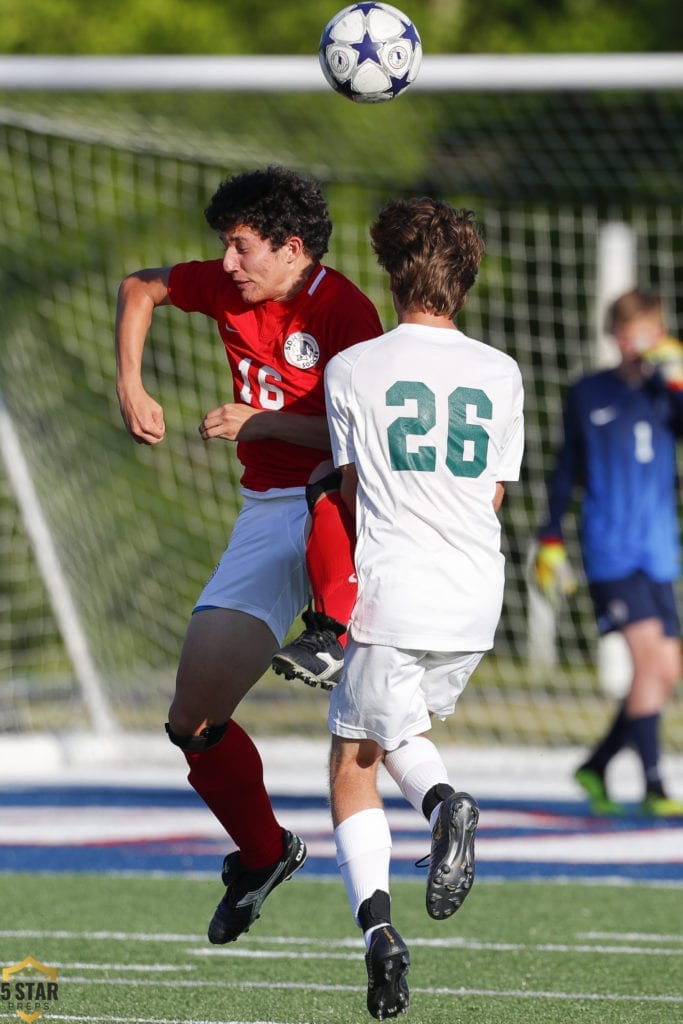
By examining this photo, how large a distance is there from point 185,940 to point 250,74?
5.10 meters

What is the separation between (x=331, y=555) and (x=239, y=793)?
1.00m

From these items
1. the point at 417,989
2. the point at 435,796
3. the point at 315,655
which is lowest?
the point at 417,989

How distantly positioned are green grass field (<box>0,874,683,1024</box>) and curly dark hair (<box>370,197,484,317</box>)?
77.6 inches

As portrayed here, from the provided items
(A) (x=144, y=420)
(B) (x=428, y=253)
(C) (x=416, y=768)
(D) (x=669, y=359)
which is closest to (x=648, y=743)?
(D) (x=669, y=359)

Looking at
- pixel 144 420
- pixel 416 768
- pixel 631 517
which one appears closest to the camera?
pixel 416 768

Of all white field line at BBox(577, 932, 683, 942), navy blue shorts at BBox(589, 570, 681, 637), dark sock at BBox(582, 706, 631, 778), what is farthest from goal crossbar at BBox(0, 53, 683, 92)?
white field line at BBox(577, 932, 683, 942)

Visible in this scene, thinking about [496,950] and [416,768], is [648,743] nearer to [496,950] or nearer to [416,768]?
[496,950]

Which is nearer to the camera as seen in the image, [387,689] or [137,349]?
[387,689]

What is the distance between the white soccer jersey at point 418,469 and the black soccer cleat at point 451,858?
41 cm

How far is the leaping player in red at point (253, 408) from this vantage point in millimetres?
4832

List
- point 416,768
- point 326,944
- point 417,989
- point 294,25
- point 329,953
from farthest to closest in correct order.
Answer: point 294,25
point 326,944
point 329,953
point 417,989
point 416,768

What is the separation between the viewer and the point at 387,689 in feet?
14.4

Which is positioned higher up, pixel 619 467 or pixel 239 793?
pixel 239 793

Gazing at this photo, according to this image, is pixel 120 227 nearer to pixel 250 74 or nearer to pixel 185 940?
pixel 250 74
